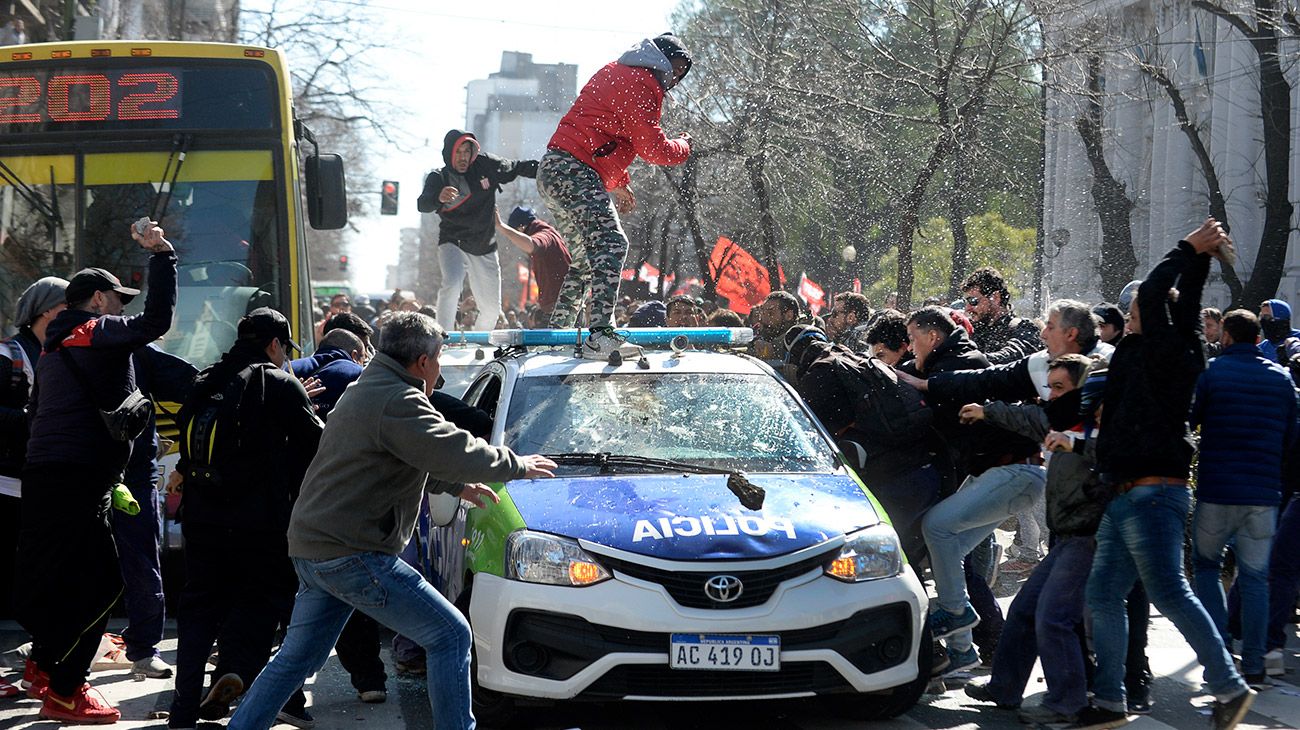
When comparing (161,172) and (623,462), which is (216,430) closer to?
(623,462)

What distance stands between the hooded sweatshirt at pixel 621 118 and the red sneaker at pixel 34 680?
4.37 m

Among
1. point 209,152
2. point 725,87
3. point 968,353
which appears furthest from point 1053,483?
point 725,87

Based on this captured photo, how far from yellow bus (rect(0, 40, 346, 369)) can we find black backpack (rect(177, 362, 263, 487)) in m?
3.77

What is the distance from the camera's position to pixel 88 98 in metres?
10.6

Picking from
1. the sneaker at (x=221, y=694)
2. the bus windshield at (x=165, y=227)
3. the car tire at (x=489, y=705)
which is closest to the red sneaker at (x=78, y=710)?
the sneaker at (x=221, y=694)

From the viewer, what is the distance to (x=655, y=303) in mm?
14117

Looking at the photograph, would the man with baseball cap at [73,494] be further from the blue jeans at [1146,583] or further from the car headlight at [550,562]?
the blue jeans at [1146,583]

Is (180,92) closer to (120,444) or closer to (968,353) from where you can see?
(120,444)

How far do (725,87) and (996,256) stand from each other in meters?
11.6

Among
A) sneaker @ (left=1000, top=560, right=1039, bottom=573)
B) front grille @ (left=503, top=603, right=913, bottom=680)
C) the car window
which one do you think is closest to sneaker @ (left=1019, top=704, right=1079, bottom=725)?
front grille @ (left=503, top=603, right=913, bottom=680)

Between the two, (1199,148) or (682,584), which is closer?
(682,584)

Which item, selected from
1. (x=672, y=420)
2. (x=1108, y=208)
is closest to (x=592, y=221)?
(x=672, y=420)

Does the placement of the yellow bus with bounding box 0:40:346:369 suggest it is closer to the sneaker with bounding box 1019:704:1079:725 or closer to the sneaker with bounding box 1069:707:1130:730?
the sneaker with bounding box 1019:704:1079:725

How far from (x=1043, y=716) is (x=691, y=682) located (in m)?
1.74
